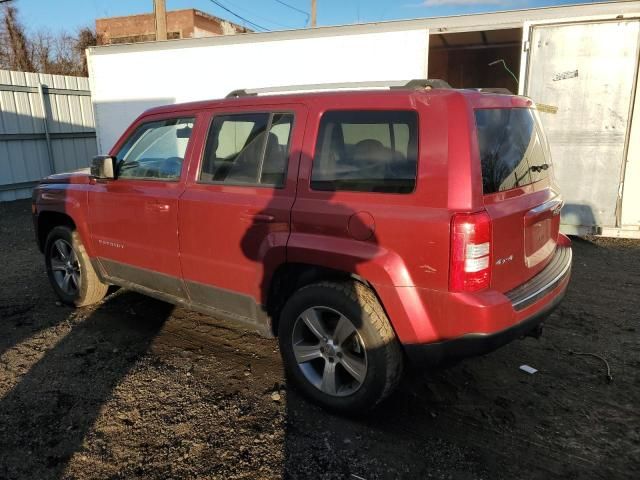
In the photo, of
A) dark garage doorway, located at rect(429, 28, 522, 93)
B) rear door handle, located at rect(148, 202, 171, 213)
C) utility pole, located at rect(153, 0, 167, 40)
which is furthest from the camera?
utility pole, located at rect(153, 0, 167, 40)

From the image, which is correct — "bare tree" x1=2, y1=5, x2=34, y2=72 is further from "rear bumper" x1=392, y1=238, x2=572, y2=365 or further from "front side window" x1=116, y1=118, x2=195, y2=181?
"rear bumper" x1=392, y1=238, x2=572, y2=365

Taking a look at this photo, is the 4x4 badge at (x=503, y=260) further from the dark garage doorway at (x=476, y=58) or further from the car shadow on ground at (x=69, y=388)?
the dark garage doorway at (x=476, y=58)

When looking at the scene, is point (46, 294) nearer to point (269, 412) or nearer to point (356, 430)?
point (269, 412)

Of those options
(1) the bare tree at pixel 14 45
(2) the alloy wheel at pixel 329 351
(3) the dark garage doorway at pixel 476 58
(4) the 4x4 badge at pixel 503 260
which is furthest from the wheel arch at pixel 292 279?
(1) the bare tree at pixel 14 45

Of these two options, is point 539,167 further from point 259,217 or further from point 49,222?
point 49,222

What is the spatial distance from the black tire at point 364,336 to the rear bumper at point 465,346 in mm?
133

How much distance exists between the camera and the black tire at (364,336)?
8.85 feet

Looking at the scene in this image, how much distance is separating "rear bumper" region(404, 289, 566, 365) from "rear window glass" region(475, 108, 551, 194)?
28.7 inches

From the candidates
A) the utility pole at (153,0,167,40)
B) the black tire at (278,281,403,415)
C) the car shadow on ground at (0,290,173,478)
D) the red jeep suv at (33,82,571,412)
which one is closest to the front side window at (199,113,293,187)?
the red jeep suv at (33,82,571,412)

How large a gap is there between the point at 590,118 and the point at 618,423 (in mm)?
5290

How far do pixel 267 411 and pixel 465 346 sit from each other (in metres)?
1.28

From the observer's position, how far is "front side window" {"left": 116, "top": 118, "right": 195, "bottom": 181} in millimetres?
3635

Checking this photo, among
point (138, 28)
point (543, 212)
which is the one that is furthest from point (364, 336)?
point (138, 28)

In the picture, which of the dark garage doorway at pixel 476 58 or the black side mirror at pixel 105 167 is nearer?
the black side mirror at pixel 105 167
